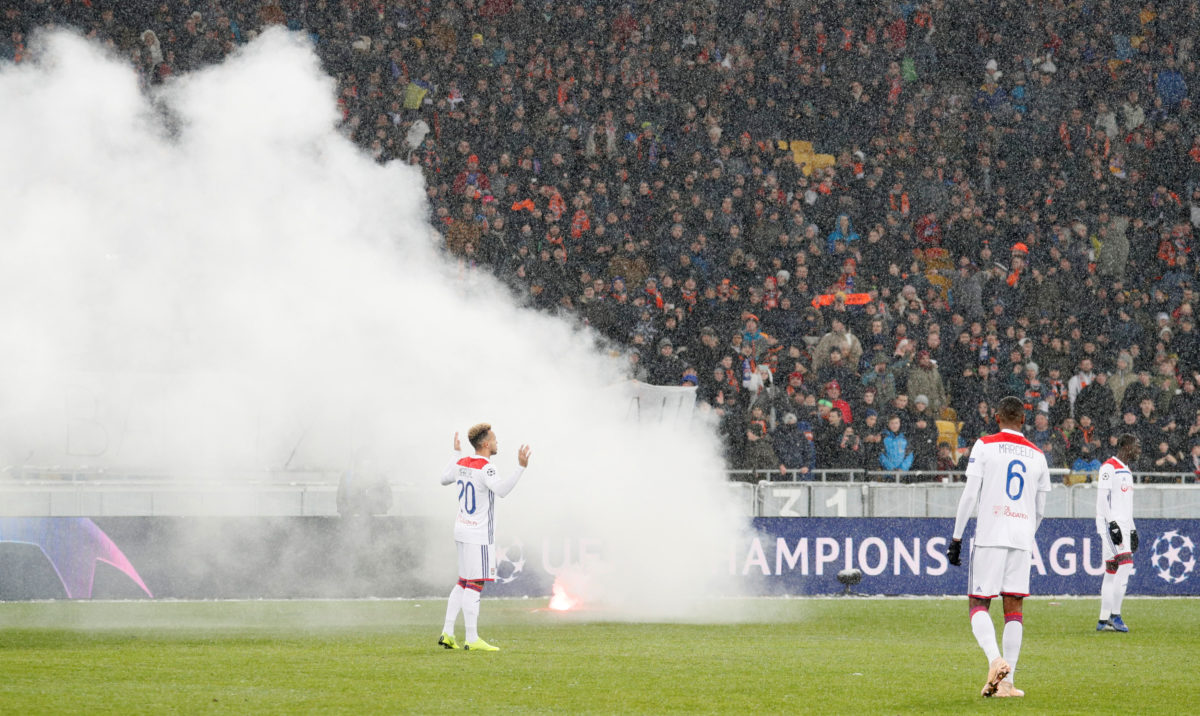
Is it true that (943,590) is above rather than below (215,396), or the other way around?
below

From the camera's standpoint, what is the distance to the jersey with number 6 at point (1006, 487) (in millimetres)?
10648

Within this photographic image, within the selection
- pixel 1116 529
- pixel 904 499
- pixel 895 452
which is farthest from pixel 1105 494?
pixel 895 452

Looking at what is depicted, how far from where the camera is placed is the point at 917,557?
20703 mm

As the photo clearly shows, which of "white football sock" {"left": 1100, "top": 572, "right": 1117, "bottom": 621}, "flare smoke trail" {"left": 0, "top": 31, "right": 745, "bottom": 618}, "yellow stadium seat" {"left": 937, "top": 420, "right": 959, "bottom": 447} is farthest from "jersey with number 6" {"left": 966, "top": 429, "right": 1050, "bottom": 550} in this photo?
"yellow stadium seat" {"left": 937, "top": 420, "right": 959, "bottom": 447}

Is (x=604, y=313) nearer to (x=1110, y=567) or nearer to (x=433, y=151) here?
(x=433, y=151)

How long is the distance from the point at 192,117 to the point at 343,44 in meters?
8.59

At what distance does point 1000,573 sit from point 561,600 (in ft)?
28.7

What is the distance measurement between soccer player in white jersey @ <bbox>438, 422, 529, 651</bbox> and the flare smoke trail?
4543mm

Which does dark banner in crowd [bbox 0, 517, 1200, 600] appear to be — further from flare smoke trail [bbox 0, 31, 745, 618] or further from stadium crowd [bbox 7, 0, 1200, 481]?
stadium crowd [bbox 7, 0, 1200, 481]

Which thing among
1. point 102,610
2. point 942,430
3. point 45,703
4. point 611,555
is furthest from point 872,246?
point 45,703

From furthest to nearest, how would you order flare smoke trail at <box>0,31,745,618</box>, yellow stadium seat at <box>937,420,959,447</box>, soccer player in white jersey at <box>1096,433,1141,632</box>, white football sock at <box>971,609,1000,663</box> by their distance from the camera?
yellow stadium seat at <box>937,420,959,447</box>, flare smoke trail at <box>0,31,745,618</box>, soccer player in white jersey at <box>1096,433,1141,632</box>, white football sock at <box>971,609,1000,663</box>

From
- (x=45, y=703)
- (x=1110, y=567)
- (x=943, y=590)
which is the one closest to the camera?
(x=45, y=703)

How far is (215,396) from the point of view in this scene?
18.4 m

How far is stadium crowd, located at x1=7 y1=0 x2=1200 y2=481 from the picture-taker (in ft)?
72.6
